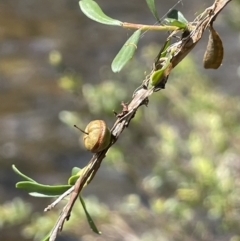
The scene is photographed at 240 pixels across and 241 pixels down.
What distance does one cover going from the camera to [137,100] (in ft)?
1.26

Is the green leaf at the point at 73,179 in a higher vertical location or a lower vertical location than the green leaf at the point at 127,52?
lower

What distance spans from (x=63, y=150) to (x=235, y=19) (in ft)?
4.99

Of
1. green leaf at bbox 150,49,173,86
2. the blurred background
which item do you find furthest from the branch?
the blurred background

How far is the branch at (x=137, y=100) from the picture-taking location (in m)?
0.35

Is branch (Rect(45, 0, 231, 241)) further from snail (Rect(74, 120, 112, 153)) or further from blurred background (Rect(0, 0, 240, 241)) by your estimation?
blurred background (Rect(0, 0, 240, 241))

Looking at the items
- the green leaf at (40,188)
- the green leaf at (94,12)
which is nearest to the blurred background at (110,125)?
the green leaf at (94,12)

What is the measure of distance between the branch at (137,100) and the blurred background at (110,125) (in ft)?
0.69

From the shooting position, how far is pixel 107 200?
2406 mm

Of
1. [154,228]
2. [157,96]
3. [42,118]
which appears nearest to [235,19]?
[157,96]

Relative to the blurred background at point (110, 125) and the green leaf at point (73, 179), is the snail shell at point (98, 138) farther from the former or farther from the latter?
the blurred background at point (110, 125)

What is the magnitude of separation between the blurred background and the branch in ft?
0.69

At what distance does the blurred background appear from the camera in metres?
1.33

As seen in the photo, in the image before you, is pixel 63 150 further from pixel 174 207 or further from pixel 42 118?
pixel 174 207

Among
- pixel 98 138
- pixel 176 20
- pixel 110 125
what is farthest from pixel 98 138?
pixel 110 125
